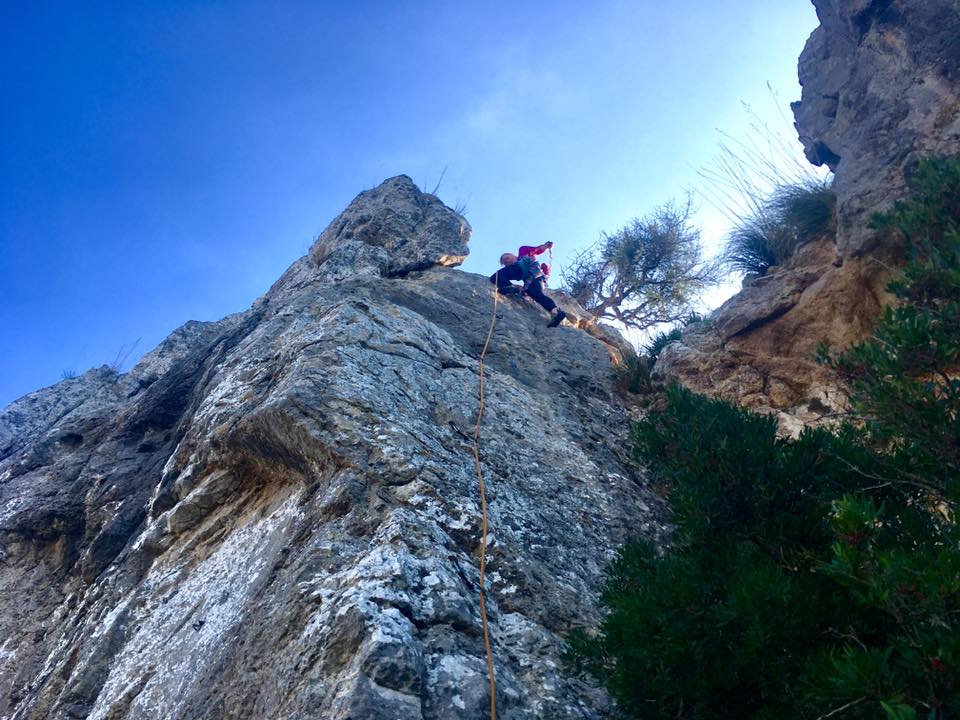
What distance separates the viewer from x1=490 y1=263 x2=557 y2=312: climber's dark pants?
12.1m

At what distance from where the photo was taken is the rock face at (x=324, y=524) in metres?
4.18

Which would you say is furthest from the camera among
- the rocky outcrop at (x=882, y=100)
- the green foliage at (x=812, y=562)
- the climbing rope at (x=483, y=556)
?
the rocky outcrop at (x=882, y=100)

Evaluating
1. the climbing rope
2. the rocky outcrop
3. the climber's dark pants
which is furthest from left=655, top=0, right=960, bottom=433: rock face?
the climbing rope

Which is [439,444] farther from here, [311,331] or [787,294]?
[787,294]

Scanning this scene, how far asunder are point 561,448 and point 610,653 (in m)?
3.40

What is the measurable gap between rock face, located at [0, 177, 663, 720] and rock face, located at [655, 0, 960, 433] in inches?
65.2

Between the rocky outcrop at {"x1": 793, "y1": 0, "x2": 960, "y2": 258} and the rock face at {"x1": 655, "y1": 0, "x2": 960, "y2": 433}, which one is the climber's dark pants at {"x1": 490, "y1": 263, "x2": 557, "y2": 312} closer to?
the rock face at {"x1": 655, "y1": 0, "x2": 960, "y2": 433}

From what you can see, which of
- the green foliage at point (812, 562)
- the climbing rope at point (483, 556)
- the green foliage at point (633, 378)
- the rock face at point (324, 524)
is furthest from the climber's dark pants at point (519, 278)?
the green foliage at point (812, 562)

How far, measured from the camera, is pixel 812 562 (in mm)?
3943

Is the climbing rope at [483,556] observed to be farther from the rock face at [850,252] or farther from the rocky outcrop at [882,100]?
the rocky outcrop at [882,100]

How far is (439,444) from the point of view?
618cm

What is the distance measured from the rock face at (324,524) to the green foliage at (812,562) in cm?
75

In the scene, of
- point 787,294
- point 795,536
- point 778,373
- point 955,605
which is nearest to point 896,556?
point 955,605

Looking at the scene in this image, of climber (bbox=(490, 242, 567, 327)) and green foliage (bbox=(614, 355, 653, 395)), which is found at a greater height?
climber (bbox=(490, 242, 567, 327))
